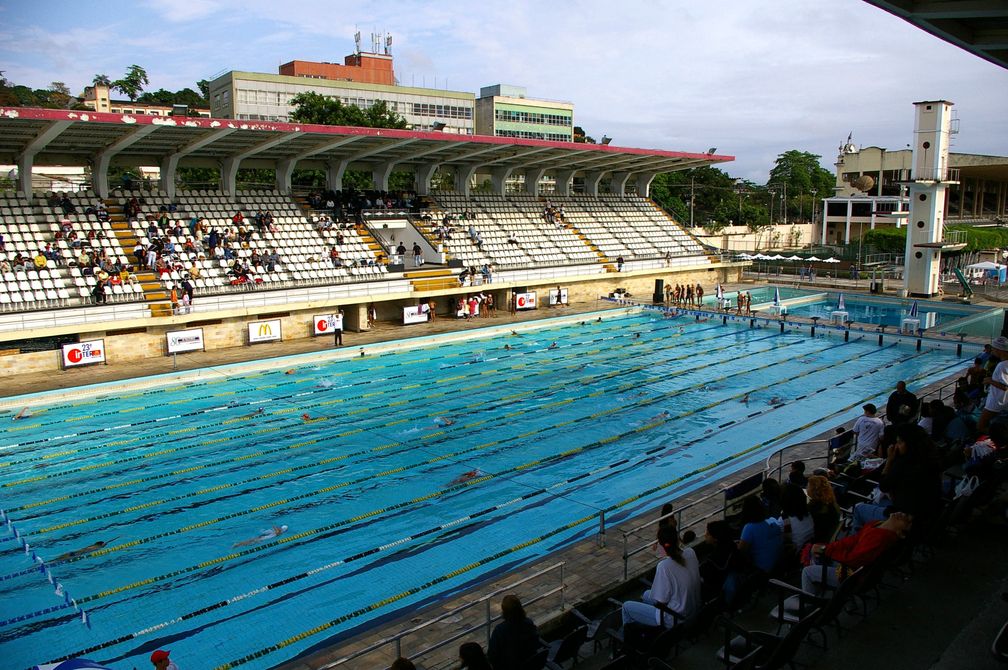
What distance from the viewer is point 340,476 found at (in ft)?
38.7

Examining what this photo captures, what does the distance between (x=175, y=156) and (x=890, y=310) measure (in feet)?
91.4

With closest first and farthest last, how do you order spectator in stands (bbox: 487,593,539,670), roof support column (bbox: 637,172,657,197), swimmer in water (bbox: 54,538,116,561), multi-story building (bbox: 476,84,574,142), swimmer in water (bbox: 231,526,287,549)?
1. spectator in stands (bbox: 487,593,539,670)
2. swimmer in water (bbox: 54,538,116,561)
3. swimmer in water (bbox: 231,526,287,549)
4. roof support column (bbox: 637,172,657,197)
5. multi-story building (bbox: 476,84,574,142)

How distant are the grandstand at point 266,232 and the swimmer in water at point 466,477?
1197cm

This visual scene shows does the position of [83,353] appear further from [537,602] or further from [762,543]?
[762,543]

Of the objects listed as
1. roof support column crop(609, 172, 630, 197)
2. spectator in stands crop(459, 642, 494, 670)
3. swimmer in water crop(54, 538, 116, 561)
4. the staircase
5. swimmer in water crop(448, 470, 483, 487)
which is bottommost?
swimmer in water crop(54, 538, 116, 561)

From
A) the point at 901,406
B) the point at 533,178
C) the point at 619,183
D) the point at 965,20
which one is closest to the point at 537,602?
the point at 901,406

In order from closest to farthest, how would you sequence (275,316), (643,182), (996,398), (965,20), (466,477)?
(965,20) → (996,398) → (466,477) → (275,316) → (643,182)

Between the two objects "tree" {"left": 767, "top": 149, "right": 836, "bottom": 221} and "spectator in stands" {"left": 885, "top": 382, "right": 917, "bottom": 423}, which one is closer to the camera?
"spectator in stands" {"left": 885, "top": 382, "right": 917, "bottom": 423}

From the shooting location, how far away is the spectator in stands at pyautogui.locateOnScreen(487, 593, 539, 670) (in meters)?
4.87

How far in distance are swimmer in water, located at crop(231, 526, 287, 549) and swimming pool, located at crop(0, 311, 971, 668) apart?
0.12ft

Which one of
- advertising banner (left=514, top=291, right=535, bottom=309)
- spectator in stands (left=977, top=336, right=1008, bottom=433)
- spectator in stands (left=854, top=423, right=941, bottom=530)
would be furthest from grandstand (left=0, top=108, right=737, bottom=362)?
spectator in stands (left=854, top=423, right=941, bottom=530)

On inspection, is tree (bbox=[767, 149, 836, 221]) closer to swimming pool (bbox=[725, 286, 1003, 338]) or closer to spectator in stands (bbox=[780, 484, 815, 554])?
swimming pool (bbox=[725, 286, 1003, 338])

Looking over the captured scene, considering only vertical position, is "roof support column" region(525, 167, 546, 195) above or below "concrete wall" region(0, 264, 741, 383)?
above

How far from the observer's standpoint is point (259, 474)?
39.0ft
